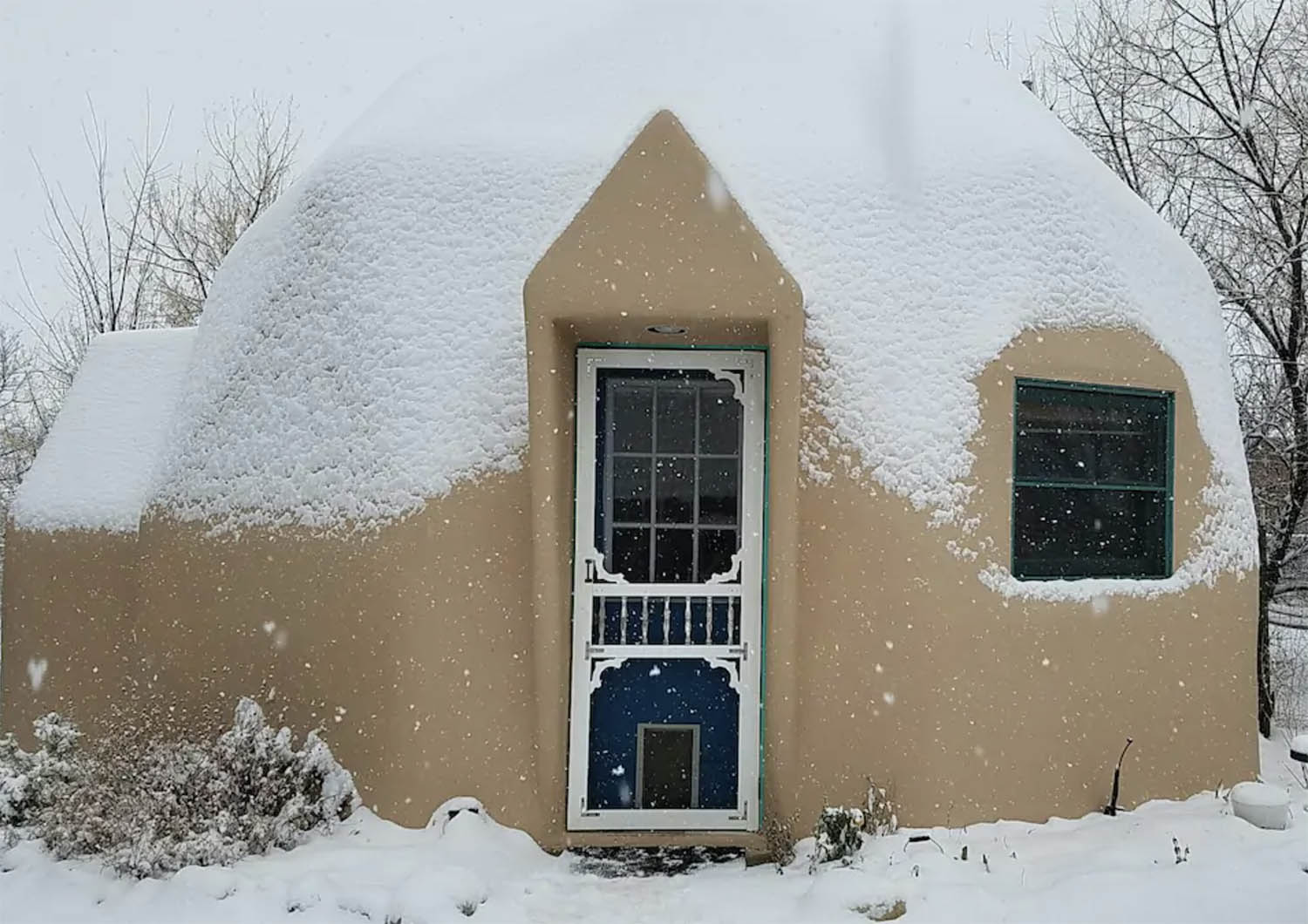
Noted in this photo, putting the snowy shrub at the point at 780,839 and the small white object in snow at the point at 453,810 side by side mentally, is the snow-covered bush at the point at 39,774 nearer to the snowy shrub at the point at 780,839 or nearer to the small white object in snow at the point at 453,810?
the small white object in snow at the point at 453,810

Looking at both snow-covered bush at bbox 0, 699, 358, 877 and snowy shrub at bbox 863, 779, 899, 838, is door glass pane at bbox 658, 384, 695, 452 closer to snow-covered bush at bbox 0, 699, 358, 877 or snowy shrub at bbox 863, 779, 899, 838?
snowy shrub at bbox 863, 779, 899, 838

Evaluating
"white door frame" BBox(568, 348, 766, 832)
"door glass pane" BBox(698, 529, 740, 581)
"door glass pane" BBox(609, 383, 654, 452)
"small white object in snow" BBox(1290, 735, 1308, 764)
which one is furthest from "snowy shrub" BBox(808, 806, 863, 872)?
"small white object in snow" BBox(1290, 735, 1308, 764)

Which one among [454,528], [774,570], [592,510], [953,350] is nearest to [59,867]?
[454,528]

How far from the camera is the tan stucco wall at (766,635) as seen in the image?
5.58 metres

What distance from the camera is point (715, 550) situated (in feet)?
20.0

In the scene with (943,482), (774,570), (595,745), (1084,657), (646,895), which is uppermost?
(943,482)

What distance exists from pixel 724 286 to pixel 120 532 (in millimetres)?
4636

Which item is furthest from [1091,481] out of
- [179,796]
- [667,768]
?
[179,796]

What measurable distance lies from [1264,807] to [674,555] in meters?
3.49

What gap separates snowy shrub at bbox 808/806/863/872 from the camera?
5.25m

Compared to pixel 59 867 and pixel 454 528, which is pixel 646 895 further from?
pixel 59 867

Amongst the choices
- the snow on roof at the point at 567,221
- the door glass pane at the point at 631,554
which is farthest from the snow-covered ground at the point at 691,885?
the snow on roof at the point at 567,221

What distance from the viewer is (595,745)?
601 cm

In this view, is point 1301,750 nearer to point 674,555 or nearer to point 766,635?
point 766,635
